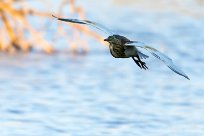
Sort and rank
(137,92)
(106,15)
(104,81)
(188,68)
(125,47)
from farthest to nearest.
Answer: (106,15) → (188,68) → (104,81) → (137,92) → (125,47)

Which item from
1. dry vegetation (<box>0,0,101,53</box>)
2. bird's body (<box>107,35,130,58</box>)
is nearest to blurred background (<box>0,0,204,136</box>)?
dry vegetation (<box>0,0,101,53</box>)

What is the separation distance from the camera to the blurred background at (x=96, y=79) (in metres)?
9.31

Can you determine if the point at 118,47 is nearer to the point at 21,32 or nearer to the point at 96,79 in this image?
the point at 96,79

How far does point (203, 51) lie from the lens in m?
14.3

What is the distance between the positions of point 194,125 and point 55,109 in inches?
72.6

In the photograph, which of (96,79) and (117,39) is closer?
(117,39)

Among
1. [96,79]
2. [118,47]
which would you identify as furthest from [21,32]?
[118,47]

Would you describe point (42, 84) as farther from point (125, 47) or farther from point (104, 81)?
point (125, 47)

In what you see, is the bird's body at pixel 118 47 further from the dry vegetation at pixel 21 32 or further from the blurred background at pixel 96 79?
the dry vegetation at pixel 21 32

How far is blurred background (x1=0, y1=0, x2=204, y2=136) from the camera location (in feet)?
30.6

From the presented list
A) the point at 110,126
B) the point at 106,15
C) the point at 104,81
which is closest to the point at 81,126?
the point at 110,126

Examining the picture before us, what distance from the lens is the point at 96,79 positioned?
1220cm

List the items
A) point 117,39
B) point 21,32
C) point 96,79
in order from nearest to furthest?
1. point 117,39
2. point 96,79
3. point 21,32

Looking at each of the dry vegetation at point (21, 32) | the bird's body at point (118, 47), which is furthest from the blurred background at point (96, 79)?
the bird's body at point (118, 47)
